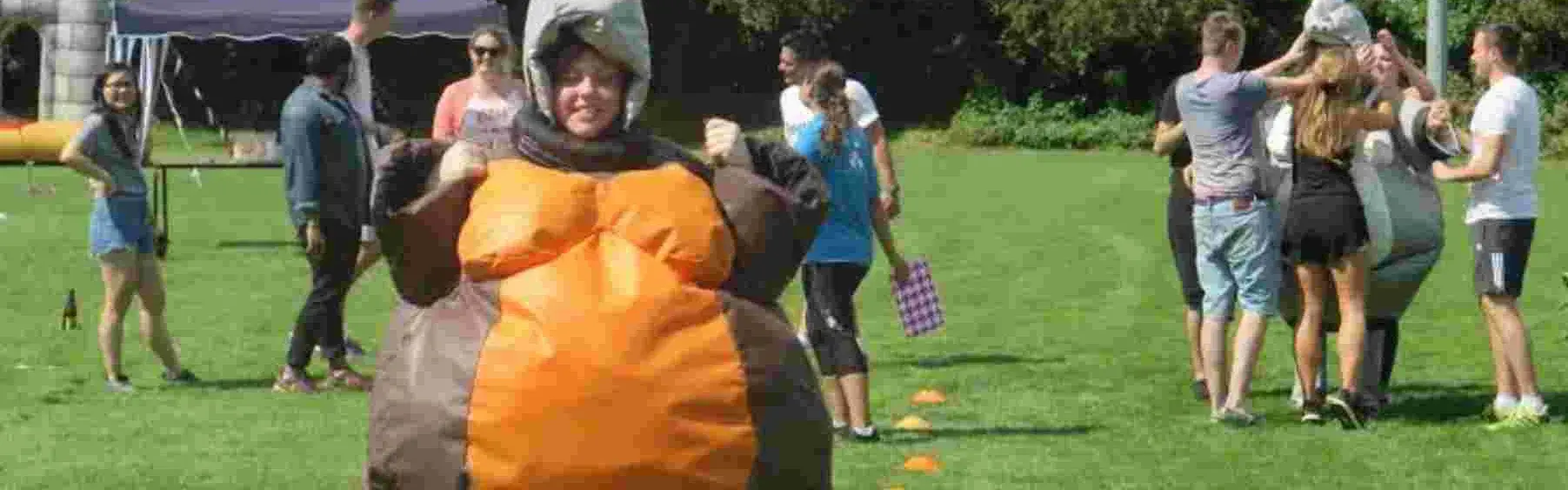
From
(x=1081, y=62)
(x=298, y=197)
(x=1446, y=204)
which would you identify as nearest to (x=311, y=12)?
(x=1446, y=204)

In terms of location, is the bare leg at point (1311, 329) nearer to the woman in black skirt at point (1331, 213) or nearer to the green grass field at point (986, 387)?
the woman in black skirt at point (1331, 213)

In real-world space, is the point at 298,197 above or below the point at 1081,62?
above

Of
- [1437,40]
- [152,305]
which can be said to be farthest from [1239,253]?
[1437,40]

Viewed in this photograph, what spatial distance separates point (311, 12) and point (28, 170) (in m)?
6.09

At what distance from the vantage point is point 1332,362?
13984 millimetres

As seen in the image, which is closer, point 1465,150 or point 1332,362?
point 1465,150

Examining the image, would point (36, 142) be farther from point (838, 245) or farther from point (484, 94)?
point (838, 245)

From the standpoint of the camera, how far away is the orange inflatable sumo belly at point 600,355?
17.3 ft

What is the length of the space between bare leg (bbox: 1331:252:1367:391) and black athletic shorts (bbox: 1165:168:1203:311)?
1173 millimetres

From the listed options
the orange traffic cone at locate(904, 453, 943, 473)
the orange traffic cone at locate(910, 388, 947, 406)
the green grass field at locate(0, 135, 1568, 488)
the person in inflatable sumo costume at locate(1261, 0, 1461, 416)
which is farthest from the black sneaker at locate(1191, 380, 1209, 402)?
the orange traffic cone at locate(904, 453, 943, 473)

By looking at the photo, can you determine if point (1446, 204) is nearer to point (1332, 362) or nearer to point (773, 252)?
point (1332, 362)

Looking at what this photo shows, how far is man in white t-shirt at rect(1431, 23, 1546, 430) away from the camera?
38.1ft

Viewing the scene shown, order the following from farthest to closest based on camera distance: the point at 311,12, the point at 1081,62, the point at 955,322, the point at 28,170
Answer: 1. the point at 1081,62
2. the point at 28,170
3. the point at 311,12
4. the point at 955,322

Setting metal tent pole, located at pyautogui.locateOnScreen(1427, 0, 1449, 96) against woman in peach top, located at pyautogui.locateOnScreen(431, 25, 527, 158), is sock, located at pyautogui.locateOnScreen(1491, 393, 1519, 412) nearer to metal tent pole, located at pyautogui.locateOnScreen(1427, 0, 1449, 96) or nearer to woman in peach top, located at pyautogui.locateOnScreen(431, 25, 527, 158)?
woman in peach top, located at pyautogui.locateOnScreen(431, 25, 527, 158)
